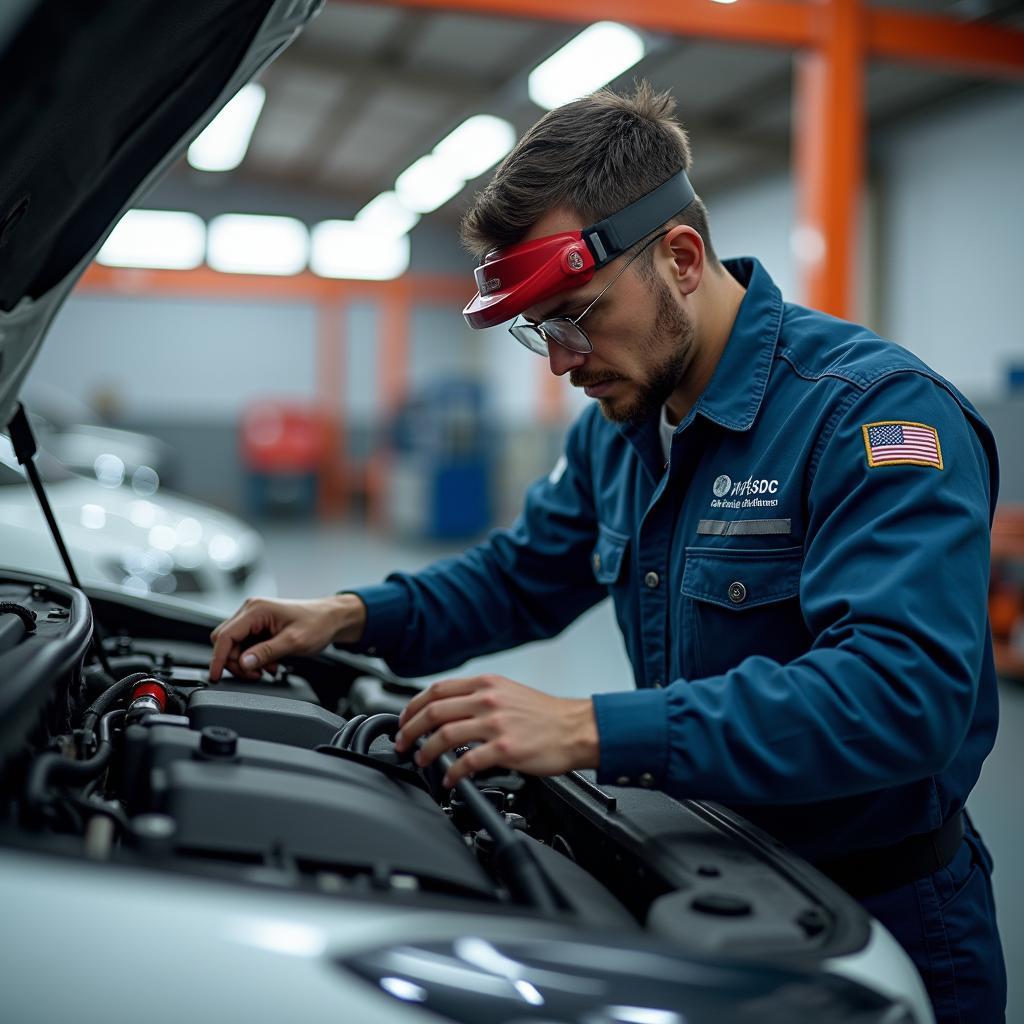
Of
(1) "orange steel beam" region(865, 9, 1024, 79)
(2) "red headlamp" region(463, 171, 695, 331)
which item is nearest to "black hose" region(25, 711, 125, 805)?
(2) "red headlamp" region(463, 171, 695, 331)

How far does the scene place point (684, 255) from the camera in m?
1.38

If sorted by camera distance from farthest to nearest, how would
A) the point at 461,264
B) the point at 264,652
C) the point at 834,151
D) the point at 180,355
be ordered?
1. the point at 461,264
2. the point at 180,355
3. the point at 834,151
4. the point at 264,652

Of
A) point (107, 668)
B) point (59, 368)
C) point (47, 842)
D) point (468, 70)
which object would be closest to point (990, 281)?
point (468, 70)

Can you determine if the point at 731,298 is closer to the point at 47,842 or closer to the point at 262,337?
the point at 47,842

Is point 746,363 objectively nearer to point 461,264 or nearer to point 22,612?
point 22,612

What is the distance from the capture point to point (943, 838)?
125 centimetres

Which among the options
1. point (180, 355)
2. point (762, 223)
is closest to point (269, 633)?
point (762, 223)

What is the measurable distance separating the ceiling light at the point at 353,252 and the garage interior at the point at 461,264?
0.04 metres

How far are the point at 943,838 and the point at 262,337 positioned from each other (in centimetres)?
1409

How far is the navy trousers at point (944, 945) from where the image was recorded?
1231 mm

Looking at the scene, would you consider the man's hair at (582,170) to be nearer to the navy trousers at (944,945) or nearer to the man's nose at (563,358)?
the man's nose at (563,358)

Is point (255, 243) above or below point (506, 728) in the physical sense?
above

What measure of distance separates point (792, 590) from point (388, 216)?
13.1m

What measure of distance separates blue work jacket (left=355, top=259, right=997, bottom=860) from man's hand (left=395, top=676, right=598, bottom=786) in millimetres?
26
